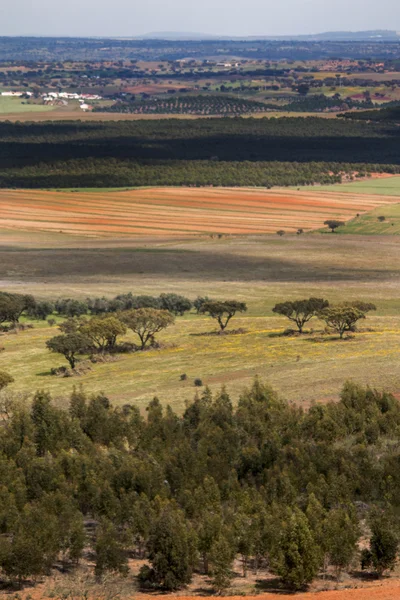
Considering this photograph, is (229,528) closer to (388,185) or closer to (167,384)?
(167,384)

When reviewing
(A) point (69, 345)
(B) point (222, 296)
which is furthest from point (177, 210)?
(A) point (69, 345)

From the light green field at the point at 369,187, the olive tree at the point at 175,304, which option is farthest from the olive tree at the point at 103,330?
the light green field at the point at 369,187

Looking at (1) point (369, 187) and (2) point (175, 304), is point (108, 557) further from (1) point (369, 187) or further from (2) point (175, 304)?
(1) point (369, 187)

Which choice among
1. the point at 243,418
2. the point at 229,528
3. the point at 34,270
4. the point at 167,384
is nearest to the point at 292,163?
the point at 34,270

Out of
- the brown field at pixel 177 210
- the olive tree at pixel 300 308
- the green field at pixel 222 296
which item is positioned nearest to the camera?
the green field at pixel 222 296

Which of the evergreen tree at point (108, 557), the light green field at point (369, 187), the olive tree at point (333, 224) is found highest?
the light green field at point (369, 187)

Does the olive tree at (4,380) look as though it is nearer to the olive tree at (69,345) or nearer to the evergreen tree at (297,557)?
the olive tree at (69,345)

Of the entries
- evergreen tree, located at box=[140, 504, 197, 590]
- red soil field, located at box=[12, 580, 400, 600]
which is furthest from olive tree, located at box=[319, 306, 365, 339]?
red soil field, located at box=[12, 580, 400, 600]

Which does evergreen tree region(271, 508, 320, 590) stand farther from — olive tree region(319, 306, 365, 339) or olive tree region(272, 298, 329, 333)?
olive tree region(272, 298, 329, 333)
